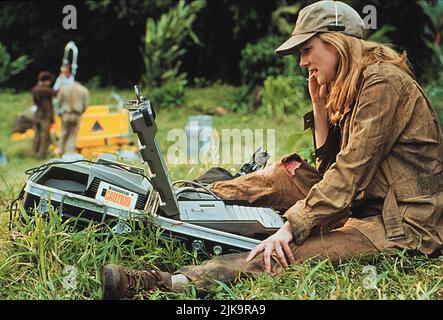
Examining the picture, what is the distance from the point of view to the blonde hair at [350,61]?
367 cm

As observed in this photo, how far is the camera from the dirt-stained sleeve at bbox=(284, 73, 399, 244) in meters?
3.56

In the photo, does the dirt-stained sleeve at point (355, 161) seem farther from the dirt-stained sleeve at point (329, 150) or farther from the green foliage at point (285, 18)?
the green foliage at point (285, 18)

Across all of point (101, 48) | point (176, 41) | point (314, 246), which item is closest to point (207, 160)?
point (314, 246)

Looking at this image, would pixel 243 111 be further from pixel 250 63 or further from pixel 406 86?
pixel 406 86

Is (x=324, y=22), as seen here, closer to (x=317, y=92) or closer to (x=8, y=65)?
(x=317, y=92)

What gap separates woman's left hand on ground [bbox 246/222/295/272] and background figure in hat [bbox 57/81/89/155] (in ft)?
28.9

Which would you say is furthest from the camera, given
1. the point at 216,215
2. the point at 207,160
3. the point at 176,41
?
the point at 176,41

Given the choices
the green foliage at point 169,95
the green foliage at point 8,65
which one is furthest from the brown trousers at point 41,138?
the green foliage at point 8,65

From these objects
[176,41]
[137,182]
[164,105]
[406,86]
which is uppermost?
[406,86]

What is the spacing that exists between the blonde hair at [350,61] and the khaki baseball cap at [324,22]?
4 centimetres

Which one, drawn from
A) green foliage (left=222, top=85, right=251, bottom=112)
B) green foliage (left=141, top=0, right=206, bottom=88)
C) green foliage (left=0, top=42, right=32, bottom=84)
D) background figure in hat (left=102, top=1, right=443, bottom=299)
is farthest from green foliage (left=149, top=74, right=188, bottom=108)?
background figure in hat (left=102, top=1, right=443, bottom=299)

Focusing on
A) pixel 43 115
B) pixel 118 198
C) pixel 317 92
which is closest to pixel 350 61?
pixel 317 92

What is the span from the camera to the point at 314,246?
3.63 m
